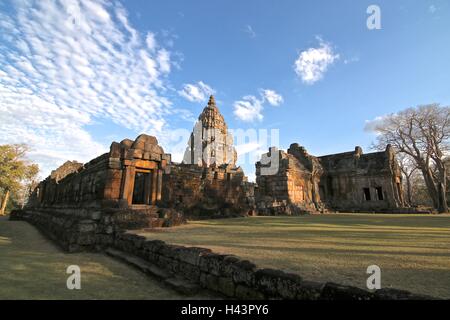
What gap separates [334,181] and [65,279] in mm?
23817

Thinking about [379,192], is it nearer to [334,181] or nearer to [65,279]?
[334,181]

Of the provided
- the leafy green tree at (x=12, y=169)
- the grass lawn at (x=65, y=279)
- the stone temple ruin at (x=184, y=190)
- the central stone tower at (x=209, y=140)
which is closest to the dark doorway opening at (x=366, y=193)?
the stone temple ruin at (x=184, y=190)

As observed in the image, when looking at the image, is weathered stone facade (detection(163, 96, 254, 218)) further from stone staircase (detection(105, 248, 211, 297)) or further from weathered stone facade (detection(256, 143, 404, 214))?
stone staircase (detection(105, 248, 211, 297))

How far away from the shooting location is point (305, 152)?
75.2 feet

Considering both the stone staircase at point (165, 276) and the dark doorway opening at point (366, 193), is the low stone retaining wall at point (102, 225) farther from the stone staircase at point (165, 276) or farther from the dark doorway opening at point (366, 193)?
the dark doorway opening at point (366, 193)

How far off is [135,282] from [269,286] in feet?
8.21

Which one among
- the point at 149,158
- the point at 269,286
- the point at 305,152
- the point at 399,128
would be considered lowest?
the point at 269,286

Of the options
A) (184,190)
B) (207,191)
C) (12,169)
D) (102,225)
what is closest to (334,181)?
(207,191)

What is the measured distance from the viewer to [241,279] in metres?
3.10

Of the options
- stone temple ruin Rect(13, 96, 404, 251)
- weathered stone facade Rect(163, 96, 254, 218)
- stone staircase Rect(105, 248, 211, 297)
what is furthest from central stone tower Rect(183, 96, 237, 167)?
stone staircase Rect(105, 248, 211, 297)

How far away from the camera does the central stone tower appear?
141 feet
